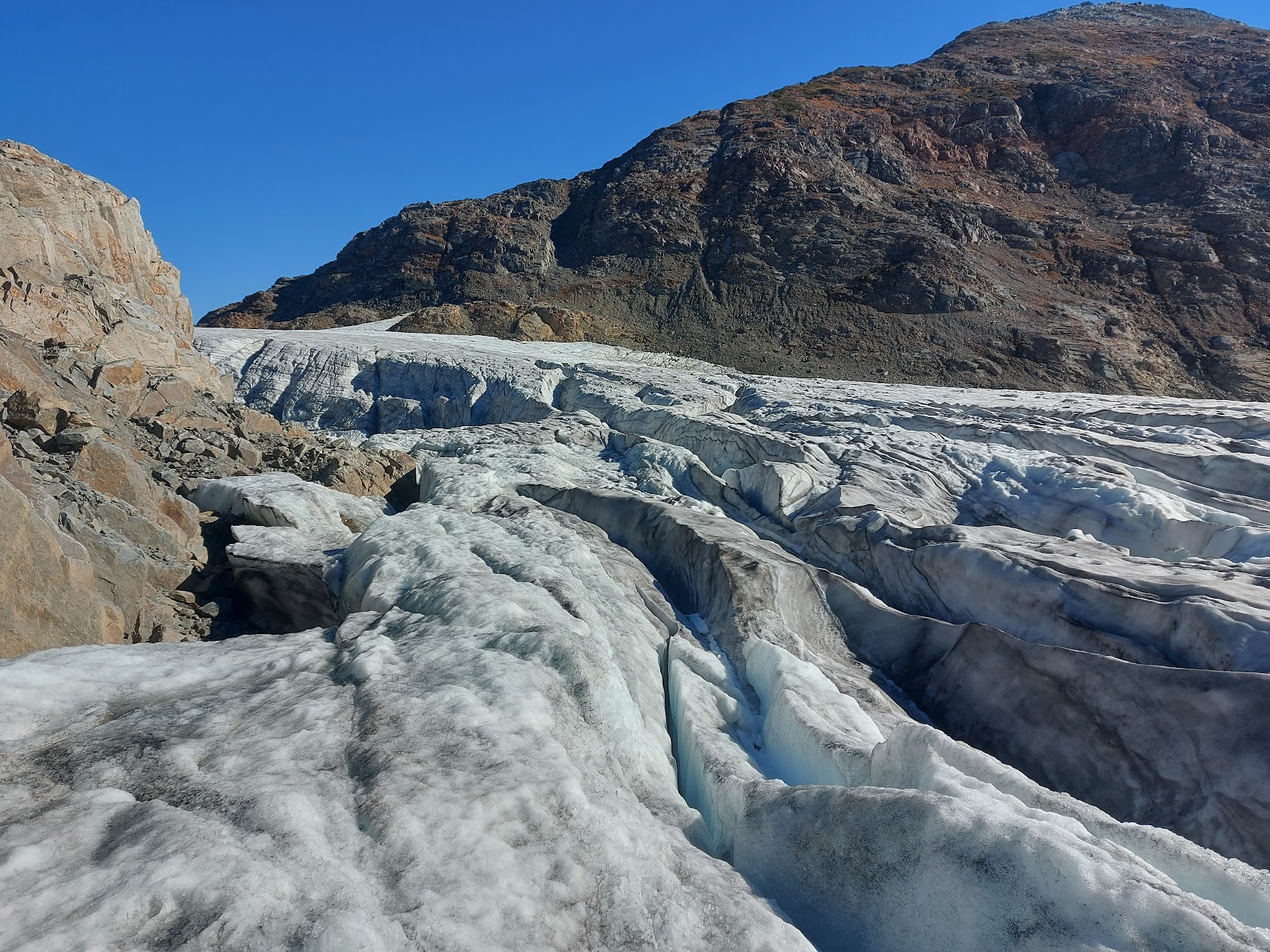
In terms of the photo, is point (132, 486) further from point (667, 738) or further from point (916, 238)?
point (916, 238)

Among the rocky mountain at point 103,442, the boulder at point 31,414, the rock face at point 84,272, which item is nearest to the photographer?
the rocky mountain at point 103,442

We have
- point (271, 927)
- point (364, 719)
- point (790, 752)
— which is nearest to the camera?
point (271, 927)

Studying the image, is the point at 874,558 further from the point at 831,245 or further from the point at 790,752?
the point at 831,245

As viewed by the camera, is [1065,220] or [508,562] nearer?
[508,562]

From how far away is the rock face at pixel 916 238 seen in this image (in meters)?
41.1

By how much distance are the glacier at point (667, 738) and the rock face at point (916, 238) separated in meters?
30.8

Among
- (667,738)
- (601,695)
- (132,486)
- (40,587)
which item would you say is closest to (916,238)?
(132,486)

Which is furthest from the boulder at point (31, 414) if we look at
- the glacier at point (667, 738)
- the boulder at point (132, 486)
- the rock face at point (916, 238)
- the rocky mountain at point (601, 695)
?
the rock face at point (916, 238)

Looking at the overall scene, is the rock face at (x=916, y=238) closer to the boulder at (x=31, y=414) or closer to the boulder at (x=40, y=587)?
the boulder at (x=31, y=414)

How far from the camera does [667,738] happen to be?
17.1 feet

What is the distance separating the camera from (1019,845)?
10.5 ft

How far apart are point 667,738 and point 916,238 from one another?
4975cm

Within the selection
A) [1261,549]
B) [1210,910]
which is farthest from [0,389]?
[1261,549]

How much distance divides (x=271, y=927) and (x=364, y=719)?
63.5 inches
